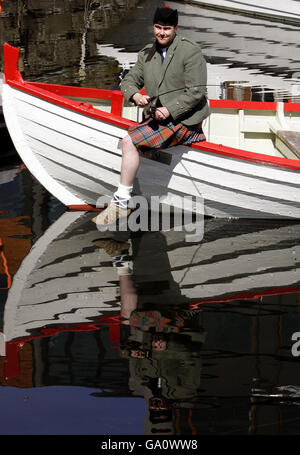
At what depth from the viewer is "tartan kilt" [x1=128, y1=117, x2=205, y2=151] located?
8.38 m

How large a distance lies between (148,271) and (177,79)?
5.75 feet

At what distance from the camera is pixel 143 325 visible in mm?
6816

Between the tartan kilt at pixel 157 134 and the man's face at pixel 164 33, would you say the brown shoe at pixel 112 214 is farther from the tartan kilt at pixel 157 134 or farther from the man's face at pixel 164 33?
the man's face at pixel 164 33

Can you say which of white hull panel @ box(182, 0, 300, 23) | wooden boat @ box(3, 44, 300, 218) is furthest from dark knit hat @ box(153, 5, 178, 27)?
white hull panel @ box(182, 0, 300, 23)

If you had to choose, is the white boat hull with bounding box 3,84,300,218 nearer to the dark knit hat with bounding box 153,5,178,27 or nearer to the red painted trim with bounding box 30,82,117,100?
the red painted trim with bounding box 30,82,117,100

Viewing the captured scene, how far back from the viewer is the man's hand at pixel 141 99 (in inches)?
323

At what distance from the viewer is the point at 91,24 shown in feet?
67.1

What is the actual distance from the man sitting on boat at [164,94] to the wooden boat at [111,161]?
28cm

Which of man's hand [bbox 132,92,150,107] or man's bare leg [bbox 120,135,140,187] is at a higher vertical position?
man's hand [bbox 132,92,150,107]

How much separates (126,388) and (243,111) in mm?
4899

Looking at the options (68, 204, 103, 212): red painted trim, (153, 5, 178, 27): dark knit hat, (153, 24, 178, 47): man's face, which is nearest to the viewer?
(153, 5, 178, 27): dark knit hat

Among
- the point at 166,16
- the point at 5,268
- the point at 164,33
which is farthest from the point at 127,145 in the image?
the point at 5,268

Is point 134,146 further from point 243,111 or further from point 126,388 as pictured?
point 126,388

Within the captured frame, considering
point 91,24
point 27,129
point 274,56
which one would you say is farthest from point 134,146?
point 91,24
